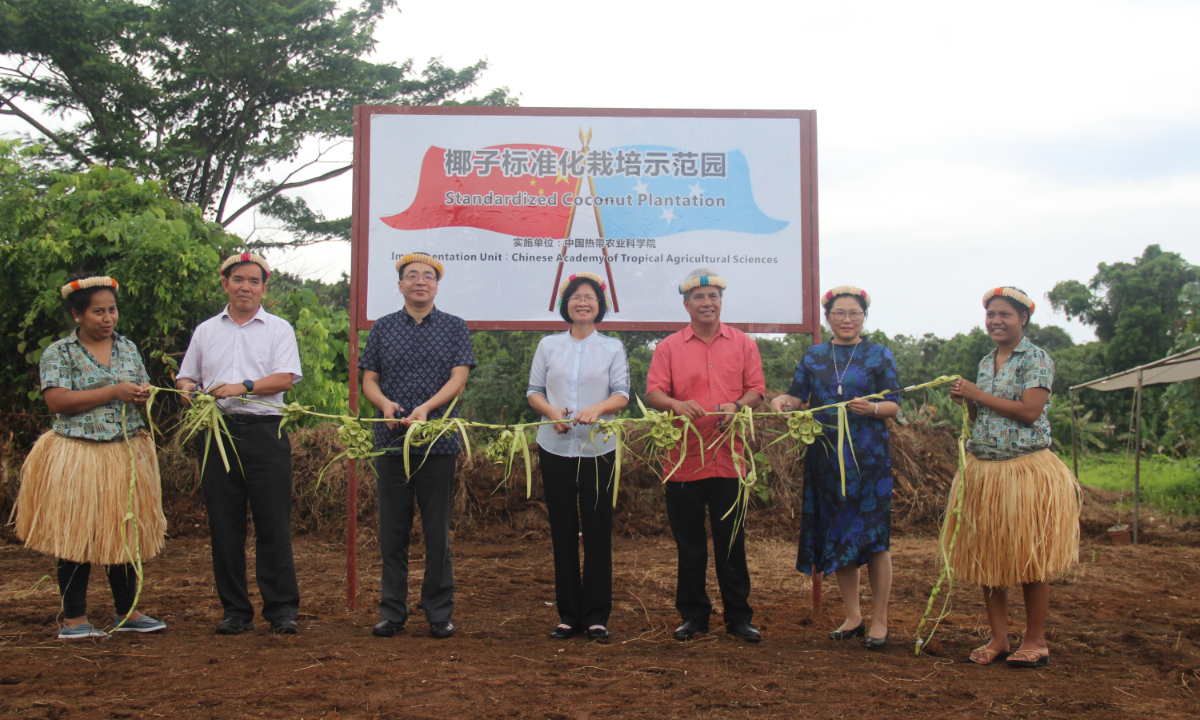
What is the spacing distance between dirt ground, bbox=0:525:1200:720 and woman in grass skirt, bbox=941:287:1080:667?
29 cm

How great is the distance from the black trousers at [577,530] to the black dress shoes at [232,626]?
1.44 metres

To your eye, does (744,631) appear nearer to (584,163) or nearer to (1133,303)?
(584,163)

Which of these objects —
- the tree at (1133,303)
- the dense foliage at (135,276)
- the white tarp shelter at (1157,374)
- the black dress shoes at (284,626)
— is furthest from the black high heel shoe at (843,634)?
the tree at (1133,303)

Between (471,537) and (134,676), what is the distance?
3.99 m

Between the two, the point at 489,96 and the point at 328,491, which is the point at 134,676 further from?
the point at 489,96

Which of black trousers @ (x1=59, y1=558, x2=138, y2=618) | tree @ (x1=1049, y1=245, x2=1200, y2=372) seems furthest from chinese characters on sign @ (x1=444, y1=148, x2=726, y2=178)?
tree @ (x1=1049, y1=245, x2=1200, y2=372)

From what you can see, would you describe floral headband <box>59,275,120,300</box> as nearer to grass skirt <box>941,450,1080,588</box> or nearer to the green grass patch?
grass skirt <box>941,450,1080,588</box>

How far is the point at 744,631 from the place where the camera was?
12.5 ft

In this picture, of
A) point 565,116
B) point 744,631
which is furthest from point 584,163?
point 744,631

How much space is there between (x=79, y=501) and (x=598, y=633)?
2.38 metres

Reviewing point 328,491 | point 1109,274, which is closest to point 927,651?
point 328,491

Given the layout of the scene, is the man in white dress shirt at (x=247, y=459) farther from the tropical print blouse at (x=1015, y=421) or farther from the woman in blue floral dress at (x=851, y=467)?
the tropical print blouse at (x=1015, y=421)

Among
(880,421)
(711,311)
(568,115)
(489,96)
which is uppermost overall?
(489,96)

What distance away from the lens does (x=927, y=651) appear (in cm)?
365
